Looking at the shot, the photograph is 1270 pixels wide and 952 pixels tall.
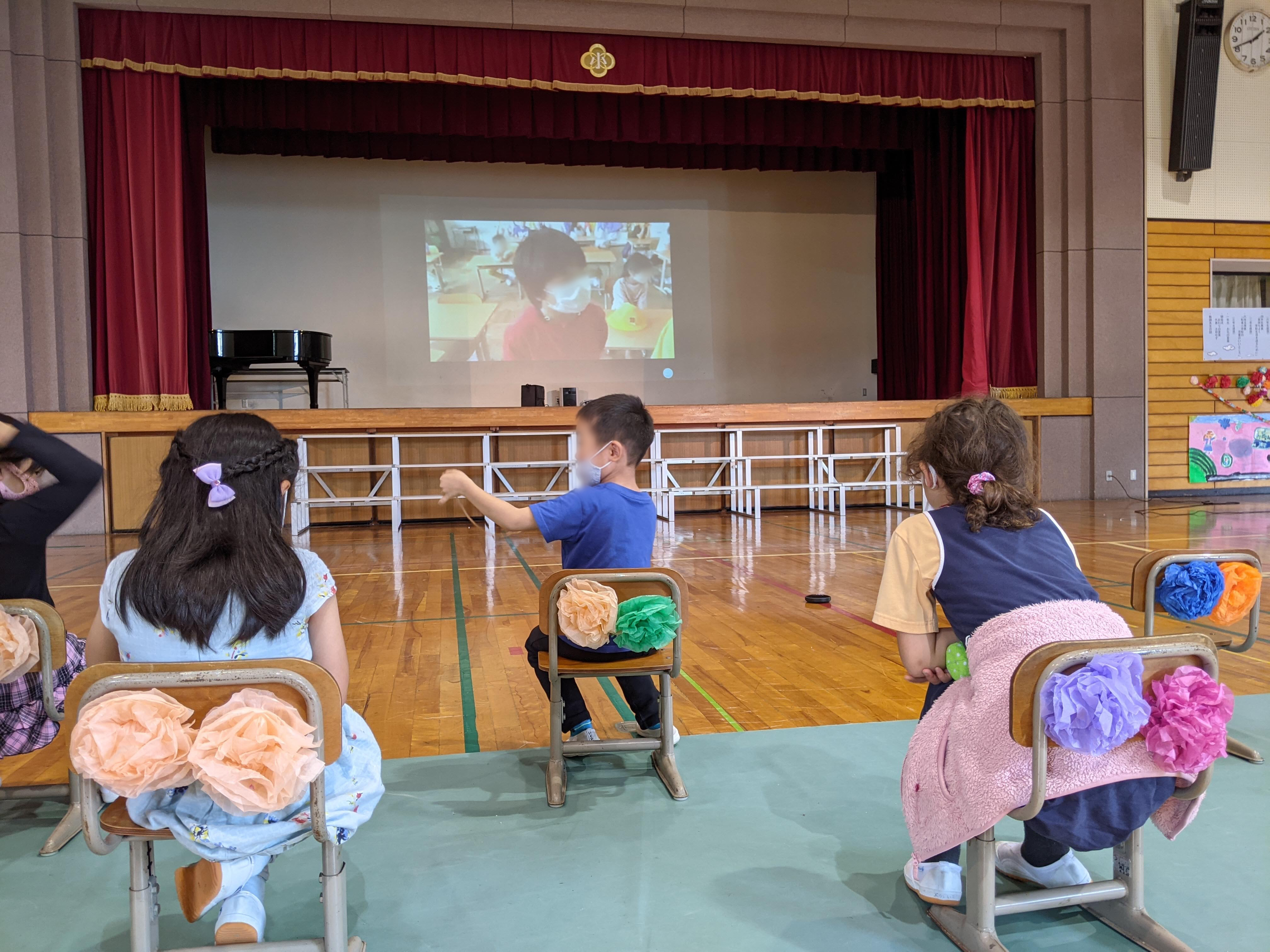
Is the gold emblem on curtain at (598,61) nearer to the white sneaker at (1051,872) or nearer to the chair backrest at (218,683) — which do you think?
the white sneaker at (1051,872)

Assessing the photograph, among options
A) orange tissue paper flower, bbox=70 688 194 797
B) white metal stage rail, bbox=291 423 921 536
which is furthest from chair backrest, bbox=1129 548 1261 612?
white metal stage rail, bbox=291 423 921 536

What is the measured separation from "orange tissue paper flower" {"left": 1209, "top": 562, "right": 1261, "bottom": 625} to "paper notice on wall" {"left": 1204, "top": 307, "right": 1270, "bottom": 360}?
27.6 ft

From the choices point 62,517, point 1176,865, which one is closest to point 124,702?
point 62,517

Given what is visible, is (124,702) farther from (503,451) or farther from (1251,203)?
(1251,203)

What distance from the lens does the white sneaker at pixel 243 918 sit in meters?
1.44

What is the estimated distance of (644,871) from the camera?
5.94 ft

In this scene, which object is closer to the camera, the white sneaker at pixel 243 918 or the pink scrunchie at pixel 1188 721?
the pink scrunchie at pixel 1188 721

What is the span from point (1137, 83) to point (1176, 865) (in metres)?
9.44

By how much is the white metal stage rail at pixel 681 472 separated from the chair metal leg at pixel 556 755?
5.20 metres

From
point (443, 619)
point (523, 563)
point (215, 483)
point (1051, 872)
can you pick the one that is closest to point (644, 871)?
point (1051, 872)

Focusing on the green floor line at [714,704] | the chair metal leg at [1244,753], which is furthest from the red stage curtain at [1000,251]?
the chair metal leg at [1244,753]

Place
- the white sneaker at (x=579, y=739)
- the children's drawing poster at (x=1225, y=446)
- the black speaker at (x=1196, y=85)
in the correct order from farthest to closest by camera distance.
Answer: the children's drawing poster at (x=1225, y=446)
the black speaker at (x=1196, y=85)
the white sneaker at (x=579, y=739)

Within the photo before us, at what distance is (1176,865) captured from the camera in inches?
70.8

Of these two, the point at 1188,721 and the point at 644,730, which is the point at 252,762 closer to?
the point at 1188,721
